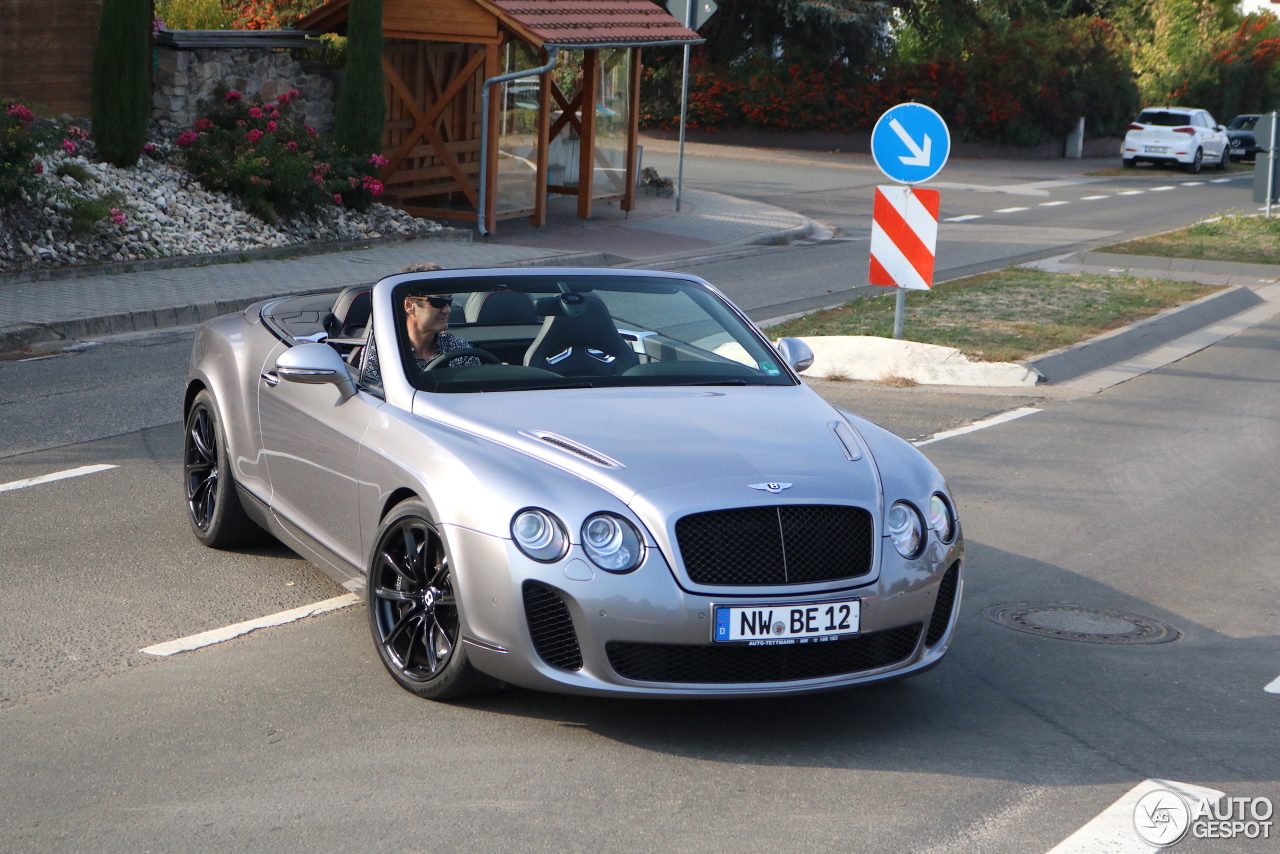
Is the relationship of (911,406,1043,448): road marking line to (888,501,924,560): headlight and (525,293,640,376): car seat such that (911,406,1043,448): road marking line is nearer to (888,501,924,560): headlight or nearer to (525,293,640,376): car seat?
(525,293,640,376): car seat

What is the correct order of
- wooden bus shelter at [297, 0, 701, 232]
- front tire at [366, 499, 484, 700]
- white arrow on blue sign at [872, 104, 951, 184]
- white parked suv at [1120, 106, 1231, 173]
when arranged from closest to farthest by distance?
1. front tire at [366, 499, 484, 700]
2. white arrow on blue sign at [872, 104, 951, 184]
3. wooden bus shelter at [297, 0, 701, 232]
4. white parked suv at [1120, 106, 1231, 173]

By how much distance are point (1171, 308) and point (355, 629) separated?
1159 cm

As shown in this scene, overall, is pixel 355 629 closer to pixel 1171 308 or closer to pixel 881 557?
pixel 881 557

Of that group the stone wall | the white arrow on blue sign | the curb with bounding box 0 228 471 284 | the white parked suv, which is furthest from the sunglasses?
the white parked suv

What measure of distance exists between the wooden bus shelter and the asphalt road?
13.9 metres

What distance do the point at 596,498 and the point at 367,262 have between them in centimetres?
1358

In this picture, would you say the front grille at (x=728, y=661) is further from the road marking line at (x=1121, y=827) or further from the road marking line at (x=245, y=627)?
the road marking line at (x=245, y=627)

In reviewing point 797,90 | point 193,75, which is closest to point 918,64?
point 797,90

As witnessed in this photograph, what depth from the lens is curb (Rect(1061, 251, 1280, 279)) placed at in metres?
18.6

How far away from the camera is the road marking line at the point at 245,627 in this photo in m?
5.20

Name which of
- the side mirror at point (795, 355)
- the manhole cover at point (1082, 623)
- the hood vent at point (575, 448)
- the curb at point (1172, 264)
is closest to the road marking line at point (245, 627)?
the hood vent at point (575, 448)

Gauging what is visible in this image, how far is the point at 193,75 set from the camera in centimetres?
1912

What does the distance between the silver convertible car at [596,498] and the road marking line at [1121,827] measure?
757mm

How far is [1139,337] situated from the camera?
43.6ft
